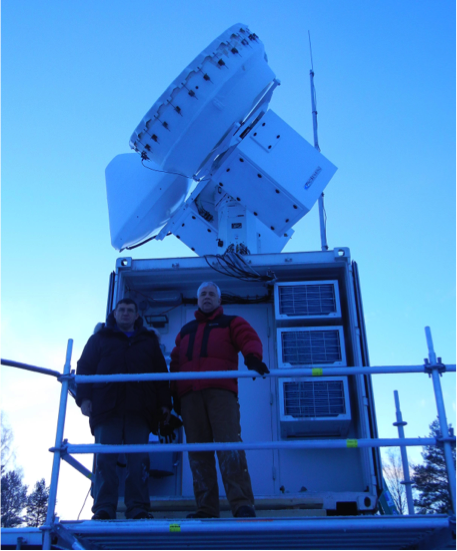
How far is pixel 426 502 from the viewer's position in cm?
2547

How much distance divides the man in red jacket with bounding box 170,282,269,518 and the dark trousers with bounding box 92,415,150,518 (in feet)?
1.18

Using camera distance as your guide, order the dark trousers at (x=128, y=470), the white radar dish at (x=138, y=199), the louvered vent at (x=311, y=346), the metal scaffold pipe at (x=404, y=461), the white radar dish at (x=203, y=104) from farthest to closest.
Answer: the white radar dish at (x=138, y=199) → the white radar dish at (x=203, y=104) → the louvered vent at (x=311, y=346) → the metal scaffold pipe at (x=404, y=461) → the dark trousers at (x=128, y=470)

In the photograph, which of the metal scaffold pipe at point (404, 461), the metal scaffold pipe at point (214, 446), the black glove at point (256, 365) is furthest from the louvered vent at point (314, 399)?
the metal scaffold pipe at point (214, 446)

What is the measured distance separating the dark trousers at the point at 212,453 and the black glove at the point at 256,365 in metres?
0.41

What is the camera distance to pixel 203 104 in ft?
19.7

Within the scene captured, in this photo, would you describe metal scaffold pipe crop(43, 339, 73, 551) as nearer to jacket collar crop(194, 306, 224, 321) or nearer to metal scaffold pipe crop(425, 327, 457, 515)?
jacket collar crop(194, 306, 224, 321)

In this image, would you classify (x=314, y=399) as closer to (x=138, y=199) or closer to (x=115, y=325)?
(x=115, y=325)

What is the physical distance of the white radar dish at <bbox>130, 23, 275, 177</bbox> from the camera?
594 centimetres

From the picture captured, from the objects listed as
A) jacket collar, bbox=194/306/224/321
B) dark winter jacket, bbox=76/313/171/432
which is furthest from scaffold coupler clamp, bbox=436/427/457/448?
dark winter jacket, bbox=76/313/171/432

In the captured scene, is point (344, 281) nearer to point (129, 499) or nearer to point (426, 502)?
point (129, 499)

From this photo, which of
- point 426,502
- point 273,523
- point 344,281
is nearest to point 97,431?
point 273,523

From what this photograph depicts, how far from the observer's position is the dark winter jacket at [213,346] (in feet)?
13.2

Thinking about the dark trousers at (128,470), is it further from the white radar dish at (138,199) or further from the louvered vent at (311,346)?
the white radar dish at (138,199)

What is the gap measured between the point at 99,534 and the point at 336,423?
289 centimetres
